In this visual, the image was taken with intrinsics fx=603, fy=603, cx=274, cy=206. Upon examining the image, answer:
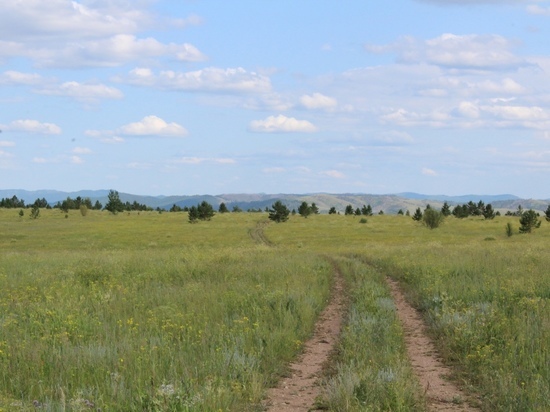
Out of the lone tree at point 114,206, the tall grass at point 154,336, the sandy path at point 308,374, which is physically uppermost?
the lone tree at point 114,206

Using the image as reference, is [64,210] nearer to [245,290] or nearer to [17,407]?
[245,290]

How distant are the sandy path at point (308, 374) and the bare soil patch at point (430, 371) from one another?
150 centimetres

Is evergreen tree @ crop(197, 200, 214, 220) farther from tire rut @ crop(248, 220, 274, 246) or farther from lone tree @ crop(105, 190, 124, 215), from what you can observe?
lone tree @ crop(105, 190, 124, 215)

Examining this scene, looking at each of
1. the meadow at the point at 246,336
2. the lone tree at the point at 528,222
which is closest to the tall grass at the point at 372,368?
the meadow at the point at 246,336

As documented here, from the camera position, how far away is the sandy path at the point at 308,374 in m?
8.12

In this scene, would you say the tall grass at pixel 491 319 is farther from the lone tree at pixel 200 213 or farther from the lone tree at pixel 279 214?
the lone tree at pixel 200 213

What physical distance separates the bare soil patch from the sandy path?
150 cm

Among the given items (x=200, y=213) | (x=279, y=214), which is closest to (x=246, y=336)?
(x=279, y=214)

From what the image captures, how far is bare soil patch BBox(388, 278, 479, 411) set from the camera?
8094mm

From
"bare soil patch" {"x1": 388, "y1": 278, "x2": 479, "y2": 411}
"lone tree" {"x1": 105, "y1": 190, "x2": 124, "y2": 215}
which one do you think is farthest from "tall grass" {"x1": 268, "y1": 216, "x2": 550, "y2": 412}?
"lone tree" {"x1": 105, "y1": 190, "x2": 124, "y2": 215}

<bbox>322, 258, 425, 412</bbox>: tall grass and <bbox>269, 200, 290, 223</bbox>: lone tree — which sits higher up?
<bbox>269, 200, 290, 223</bbox>: lone tree

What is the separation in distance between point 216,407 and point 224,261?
2121 centimetres

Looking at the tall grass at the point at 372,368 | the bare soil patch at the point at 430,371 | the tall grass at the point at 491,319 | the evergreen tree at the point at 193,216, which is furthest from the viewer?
the evergreen tree at the point at 193,216

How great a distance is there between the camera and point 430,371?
9.68 m
